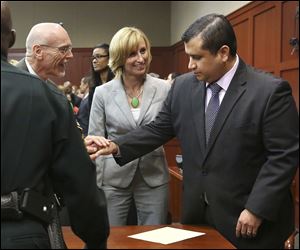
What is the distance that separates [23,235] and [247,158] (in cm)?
116

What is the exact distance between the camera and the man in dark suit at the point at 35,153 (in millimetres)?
1397

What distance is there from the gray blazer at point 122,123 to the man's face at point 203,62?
1.84 feet

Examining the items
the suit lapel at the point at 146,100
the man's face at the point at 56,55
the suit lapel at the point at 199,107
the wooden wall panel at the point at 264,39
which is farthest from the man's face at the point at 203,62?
the wooden wall panel at the point at 264,39

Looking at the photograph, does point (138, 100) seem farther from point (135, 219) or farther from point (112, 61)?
point (135, 219)

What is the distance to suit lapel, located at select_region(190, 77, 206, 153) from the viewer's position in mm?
2395

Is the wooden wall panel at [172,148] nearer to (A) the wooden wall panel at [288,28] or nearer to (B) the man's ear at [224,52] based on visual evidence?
(A) the wooden wall panel at [288,28]

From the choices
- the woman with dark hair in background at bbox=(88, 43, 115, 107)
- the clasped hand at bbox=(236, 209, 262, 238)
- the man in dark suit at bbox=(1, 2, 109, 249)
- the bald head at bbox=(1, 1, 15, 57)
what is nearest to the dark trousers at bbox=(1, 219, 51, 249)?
the man in dark suit at bbox=(1, 2, 109, 249)

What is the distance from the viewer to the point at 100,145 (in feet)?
8.50

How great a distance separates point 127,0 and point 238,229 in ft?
33.5

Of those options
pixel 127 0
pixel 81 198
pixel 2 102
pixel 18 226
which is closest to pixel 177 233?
pixel 81 198

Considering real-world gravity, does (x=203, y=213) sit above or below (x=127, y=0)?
below

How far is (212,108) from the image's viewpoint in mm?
2414

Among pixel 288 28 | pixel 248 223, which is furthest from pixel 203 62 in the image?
pixel 288 28

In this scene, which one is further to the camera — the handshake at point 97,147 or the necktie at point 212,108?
the handshake at point 97,147
